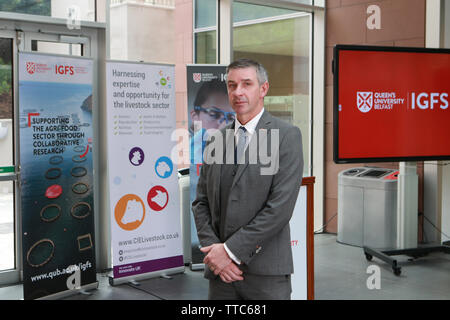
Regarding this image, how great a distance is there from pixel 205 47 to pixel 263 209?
411 centimetres

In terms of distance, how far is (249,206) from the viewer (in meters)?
1.86

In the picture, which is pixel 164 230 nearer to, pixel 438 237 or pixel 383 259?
pixel 383 259

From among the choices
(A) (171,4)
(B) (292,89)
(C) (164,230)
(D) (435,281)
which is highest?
(A) (171,4)

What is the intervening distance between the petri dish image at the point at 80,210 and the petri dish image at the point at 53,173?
29 centimetres

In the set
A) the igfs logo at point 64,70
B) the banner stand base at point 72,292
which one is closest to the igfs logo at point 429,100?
the igfs logo at point 64,70

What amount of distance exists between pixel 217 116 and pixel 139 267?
1.56 metres

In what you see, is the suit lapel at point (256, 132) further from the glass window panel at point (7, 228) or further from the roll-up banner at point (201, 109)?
the glass window panel at point (7, 228)

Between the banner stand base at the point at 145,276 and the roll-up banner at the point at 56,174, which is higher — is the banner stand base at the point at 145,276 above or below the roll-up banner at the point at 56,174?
below

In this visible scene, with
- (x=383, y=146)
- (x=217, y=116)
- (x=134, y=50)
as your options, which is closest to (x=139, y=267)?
(x=217, y=116)

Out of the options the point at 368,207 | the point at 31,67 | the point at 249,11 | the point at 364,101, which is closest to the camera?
the point at 31,67

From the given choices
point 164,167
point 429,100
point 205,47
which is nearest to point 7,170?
point 164,167

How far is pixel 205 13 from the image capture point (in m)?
5.71

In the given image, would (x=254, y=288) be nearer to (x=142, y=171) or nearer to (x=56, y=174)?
(x=56, y=174)

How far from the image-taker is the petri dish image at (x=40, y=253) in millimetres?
4012
